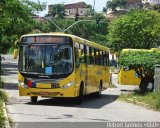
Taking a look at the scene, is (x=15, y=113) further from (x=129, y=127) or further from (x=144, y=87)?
(x=144, y=87)

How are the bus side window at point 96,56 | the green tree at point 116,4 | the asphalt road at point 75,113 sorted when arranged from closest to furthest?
the asphalt road at point 75,113, the bus side window at point 96,56, the green tree at point 116,4

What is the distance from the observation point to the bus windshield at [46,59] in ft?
65.9

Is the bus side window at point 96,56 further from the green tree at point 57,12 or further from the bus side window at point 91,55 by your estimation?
the green tree at point 57,12

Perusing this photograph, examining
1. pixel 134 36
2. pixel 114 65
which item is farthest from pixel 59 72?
pixel 114 65

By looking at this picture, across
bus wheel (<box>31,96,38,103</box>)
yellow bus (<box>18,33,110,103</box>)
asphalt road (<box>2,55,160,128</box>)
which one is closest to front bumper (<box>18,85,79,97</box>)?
yellow bus (<box>18,33,110,103</box>)

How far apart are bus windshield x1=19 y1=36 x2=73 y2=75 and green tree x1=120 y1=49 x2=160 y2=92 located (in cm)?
724

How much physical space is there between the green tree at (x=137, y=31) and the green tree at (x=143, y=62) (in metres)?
38.8

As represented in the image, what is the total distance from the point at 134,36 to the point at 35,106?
163 ft

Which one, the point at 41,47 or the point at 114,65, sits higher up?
the point at 41,47

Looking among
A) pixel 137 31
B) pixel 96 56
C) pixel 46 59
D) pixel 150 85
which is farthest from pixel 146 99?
pixel 137 31

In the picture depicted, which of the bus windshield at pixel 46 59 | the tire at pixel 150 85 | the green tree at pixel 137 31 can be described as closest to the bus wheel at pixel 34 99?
the bus windshield at pixel 46 59

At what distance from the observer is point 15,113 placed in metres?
16.4

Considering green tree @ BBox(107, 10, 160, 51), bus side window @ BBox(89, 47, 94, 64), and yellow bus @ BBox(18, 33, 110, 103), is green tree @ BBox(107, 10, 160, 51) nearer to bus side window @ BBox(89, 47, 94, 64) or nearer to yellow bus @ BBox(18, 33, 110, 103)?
bus side window @ BBox(89, 47, 94, 64)

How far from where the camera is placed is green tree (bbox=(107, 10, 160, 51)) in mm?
67875
